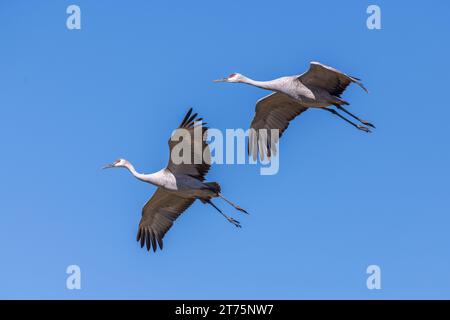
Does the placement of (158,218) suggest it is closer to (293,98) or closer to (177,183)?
(177,183)

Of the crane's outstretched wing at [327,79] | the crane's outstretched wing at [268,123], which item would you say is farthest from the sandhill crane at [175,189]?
the crane's outstretched wing at [327,79]

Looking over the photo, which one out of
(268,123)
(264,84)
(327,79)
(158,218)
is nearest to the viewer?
(327,79)

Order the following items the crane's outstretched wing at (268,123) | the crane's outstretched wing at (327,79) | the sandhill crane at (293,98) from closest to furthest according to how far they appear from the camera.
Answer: the crane's outstretched wing at (327,79)
the sandhill crane at (293,98)
the crane's outstretched wing at (268,123)

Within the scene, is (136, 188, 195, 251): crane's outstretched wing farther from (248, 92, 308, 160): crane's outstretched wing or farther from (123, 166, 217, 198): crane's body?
(248, 92, 308, 160): crane's outstretched wing

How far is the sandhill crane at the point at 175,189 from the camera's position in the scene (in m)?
17.9

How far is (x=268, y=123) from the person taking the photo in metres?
19.4

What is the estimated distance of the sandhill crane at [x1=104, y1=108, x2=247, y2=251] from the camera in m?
17.9

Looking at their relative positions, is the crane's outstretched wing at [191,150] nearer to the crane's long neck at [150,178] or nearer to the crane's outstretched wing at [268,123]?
the crane's long neck at [150,178]

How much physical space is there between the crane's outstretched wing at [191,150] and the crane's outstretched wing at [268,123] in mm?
1495

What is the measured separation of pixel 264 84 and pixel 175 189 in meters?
2.67

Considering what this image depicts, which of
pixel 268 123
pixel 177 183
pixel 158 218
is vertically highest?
pixel 268 123

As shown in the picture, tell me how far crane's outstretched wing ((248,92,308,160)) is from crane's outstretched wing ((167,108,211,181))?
1.50 metres

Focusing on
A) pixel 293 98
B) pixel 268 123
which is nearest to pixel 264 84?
pixel 293 98

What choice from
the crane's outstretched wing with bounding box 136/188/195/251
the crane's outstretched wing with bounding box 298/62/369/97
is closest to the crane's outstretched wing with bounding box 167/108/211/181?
the crane's outstretched wing with bounding box 136/188/195/251
